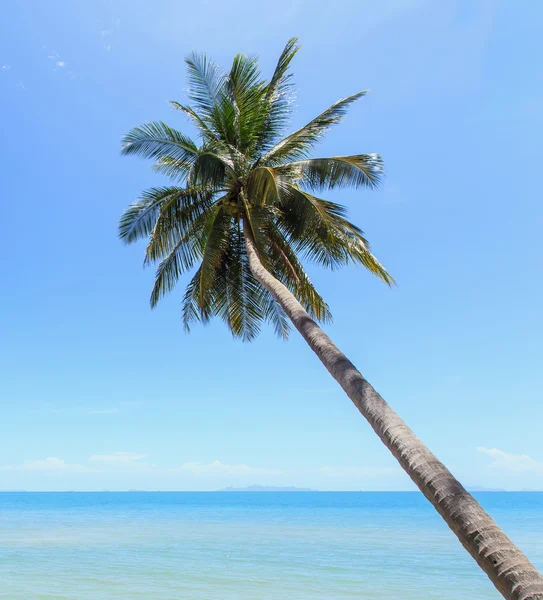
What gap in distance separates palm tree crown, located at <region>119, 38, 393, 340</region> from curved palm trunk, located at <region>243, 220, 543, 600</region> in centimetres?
452

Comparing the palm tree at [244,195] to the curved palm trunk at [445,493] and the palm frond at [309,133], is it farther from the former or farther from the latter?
the curved palm trunk at [445,493]

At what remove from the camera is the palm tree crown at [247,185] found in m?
9.75

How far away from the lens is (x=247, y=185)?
9.66 m

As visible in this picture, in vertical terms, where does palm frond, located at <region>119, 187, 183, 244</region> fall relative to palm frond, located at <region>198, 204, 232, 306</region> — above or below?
above

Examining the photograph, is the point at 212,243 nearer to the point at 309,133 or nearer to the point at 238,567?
the point at 309,133

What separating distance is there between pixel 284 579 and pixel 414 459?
12.8m

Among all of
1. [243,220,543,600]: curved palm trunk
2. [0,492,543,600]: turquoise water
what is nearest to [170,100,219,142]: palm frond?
[243,220,543,600]: curved palm trunk

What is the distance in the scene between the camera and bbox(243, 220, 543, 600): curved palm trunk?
2865mm

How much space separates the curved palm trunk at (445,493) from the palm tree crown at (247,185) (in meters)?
4.52

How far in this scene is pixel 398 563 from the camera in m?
17.6

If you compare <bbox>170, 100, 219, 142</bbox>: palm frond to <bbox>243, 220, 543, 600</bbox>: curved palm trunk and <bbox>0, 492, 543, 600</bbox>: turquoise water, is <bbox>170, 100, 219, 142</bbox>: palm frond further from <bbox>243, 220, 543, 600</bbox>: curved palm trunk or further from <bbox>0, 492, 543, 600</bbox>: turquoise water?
<bbox>0, 492, 543, 600</bbox>: turquoise water

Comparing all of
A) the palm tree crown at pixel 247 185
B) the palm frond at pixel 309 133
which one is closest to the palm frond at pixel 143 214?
the palm tree crown at pixel 247 185

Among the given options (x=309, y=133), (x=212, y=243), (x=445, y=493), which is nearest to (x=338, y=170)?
(x=309, y=133)

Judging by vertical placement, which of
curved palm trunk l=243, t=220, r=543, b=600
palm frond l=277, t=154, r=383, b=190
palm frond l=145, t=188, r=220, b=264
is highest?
palm frond l=145, t=188, r=220, b=264
